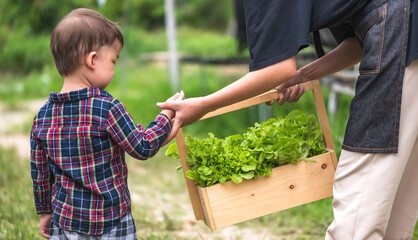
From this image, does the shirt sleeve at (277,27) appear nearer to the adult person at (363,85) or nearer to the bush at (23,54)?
the adult person at (363,85)

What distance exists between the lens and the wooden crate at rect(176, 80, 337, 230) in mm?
1850

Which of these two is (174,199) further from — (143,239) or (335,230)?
(335,230)

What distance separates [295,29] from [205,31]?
21.2 metres

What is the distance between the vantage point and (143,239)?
2768 mm

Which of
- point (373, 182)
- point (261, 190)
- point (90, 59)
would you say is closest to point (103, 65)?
point (90, 59)

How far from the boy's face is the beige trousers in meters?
0.87

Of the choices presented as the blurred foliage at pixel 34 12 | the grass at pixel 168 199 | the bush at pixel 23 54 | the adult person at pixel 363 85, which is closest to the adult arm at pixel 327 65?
the adult person at pixel 363 85

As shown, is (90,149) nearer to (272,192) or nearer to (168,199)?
(272,192)

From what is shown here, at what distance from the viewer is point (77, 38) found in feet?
5.37

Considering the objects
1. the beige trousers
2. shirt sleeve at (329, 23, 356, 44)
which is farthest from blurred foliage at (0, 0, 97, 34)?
the beige trousers

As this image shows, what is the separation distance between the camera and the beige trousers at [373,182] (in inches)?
64.0

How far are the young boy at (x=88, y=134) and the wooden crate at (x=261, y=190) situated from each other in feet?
0.92

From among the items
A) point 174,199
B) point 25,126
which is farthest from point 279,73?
point 25,126

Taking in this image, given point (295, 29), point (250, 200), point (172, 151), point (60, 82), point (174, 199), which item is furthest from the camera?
point (60, 82)
